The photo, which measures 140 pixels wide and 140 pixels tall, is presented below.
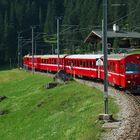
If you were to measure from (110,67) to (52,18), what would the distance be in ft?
477

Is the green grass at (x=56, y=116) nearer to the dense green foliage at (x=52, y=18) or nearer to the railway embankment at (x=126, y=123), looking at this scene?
the railway embankment at (x=126, y=123)

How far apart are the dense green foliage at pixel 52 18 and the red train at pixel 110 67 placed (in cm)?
5680

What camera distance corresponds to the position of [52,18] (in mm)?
182375

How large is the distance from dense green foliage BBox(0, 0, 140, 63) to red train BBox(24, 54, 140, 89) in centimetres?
5680

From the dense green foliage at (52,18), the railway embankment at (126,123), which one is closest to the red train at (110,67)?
the railway embankment at (126,123)

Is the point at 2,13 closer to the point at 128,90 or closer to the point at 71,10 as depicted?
the point at 71,10

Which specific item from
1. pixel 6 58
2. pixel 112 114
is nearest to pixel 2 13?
pixel 6 58

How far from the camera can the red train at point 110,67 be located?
3325 cm

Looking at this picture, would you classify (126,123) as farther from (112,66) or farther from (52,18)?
(52,18)

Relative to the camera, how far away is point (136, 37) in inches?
2904

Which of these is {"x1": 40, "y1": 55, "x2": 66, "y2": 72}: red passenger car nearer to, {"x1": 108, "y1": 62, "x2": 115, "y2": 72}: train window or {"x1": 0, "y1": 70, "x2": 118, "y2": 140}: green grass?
{"x1": 0, "y1": 70, "x2": 118, "y2": 140}: green grass

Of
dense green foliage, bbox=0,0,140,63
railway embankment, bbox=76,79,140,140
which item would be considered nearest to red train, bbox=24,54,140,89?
railway embankment, bbox=76,79,140,140

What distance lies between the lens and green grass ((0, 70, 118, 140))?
70.9 ft

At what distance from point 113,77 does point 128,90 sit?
3295 millimetres
